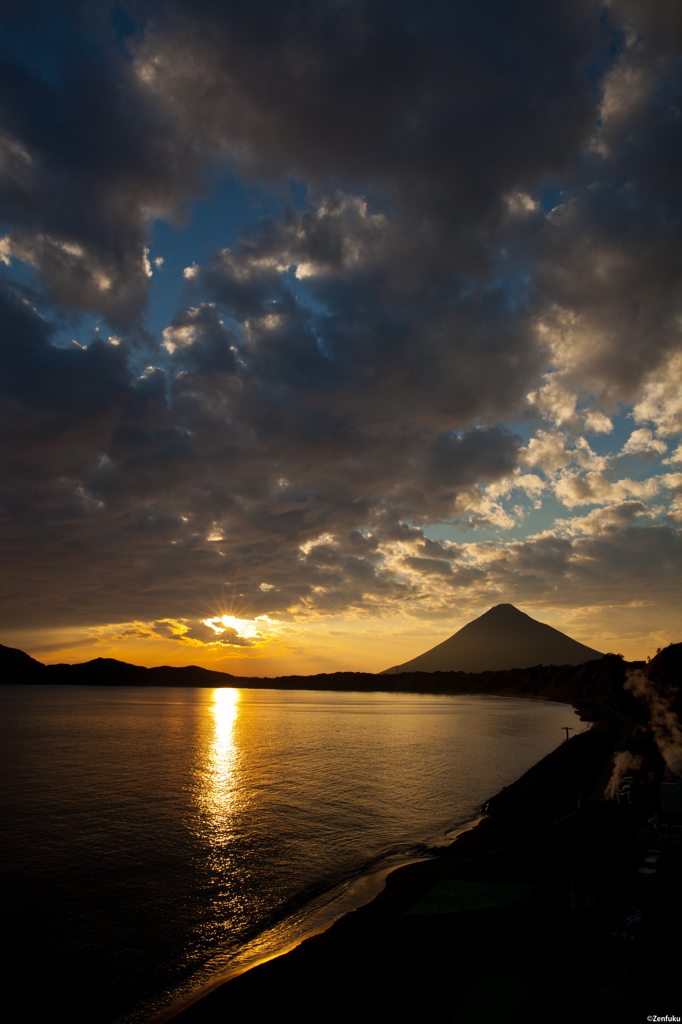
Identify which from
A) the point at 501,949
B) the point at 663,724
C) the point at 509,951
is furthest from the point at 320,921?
the point at 663,724

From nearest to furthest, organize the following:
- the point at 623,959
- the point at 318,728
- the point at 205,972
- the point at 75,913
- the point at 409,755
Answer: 1. the point at 623,959
2. the point at 205,972
3. the point at 75,913
4. the point at 409,755
5. the point at 318,728

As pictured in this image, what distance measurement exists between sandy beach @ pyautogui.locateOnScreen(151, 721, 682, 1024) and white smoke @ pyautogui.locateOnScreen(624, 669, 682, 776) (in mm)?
22507

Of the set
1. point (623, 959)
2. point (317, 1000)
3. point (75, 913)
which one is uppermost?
point (623, 959)

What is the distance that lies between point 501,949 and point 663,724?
229ft

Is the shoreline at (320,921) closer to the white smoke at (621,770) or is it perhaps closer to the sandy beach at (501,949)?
the sandy beach at (501,949)

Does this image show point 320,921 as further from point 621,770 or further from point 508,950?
point 621,770

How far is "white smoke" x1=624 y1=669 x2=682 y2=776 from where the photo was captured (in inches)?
1833

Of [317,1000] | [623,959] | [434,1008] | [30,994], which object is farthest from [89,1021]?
[623,959]

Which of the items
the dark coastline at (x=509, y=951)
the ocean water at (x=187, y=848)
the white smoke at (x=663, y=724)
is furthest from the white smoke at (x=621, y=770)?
the dark coastline at (x=509, y=951)

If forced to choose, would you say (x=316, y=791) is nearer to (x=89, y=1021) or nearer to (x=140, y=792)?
(x=140, y=792)

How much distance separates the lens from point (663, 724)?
72500 millimetres

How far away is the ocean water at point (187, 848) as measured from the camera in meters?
20.1

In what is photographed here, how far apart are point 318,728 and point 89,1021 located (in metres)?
105

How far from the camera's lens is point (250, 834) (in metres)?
37.3
